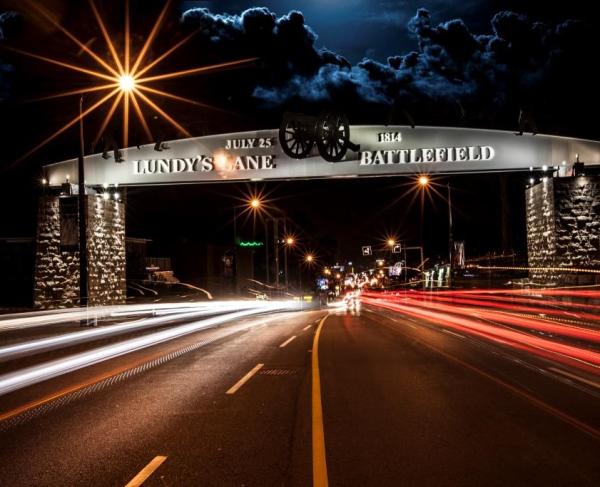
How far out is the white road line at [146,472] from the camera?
17.4 feet

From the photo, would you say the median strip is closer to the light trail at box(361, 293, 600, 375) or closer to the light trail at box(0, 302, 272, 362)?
the light trail at box(361, 293, 600, 375)

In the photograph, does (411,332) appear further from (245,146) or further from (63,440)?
(63,440)

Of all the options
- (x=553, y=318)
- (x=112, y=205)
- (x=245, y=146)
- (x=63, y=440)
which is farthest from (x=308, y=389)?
(x=112, y=205)

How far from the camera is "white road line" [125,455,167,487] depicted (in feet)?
17.4

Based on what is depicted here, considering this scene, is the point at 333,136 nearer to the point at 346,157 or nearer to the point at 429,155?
the point at 346,157

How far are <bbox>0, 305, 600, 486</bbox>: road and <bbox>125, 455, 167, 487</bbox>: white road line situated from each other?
0.09ft

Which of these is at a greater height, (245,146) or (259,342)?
(245,146)

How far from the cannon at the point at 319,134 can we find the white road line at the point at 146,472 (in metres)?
18.5

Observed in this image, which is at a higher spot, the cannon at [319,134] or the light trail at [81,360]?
the cannon at [319,134]

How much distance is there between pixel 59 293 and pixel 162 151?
7478 mm

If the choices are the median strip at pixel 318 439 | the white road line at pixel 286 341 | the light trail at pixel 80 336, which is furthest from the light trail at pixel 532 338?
the light trail at pixel 80 336

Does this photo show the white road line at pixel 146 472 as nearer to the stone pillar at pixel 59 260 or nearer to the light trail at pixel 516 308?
the light trail at pixel 516 308

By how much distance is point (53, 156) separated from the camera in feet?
93.5

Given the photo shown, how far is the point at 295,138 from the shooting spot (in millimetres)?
24156
